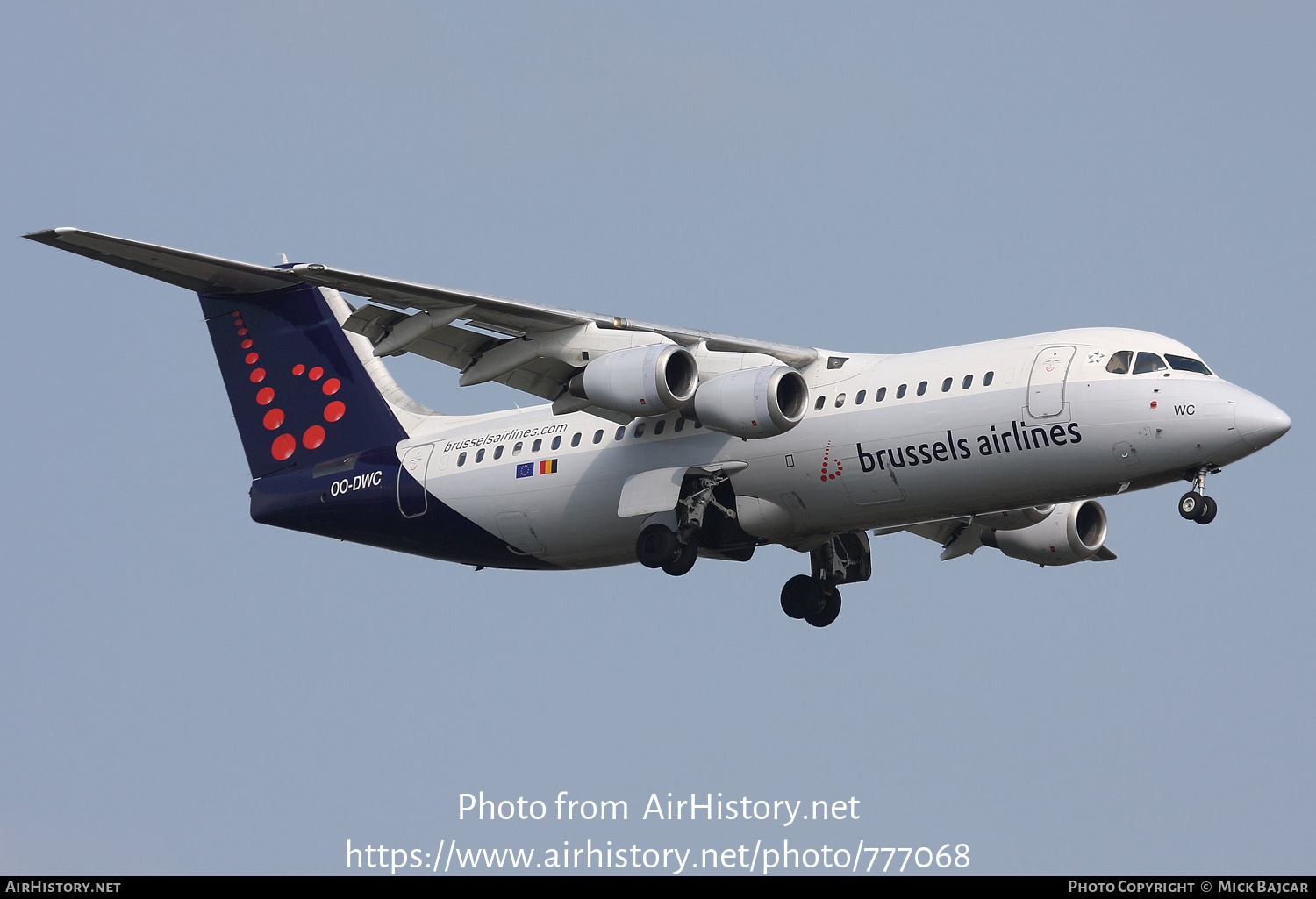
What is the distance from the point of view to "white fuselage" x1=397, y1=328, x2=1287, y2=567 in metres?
18.4

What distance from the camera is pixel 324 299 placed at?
2422cm

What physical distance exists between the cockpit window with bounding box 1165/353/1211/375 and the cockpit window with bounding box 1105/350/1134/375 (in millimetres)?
379

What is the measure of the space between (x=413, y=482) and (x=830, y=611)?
18.0 ft

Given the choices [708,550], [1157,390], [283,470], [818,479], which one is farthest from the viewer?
[283,470]

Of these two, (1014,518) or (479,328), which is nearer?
(479,328)

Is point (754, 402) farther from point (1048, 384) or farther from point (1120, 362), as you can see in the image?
point (1120, 362)

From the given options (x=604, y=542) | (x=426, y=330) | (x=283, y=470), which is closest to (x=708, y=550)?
(x=604, y=542)

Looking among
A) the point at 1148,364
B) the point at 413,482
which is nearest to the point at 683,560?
the point at 413,482

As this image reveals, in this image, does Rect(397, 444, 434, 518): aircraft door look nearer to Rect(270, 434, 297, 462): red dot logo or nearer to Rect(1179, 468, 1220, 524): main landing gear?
Rect(270, 434, 297, 462): red dot logo

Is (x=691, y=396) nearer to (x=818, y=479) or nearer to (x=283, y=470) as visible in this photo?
(x=818, y=479)

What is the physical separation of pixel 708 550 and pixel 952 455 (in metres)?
3.49

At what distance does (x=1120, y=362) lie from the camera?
18719 mm

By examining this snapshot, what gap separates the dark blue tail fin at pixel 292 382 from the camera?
2366 centimetres

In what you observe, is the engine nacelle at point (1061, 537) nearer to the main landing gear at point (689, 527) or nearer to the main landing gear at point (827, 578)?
the main landing gear at point (827, 578)
